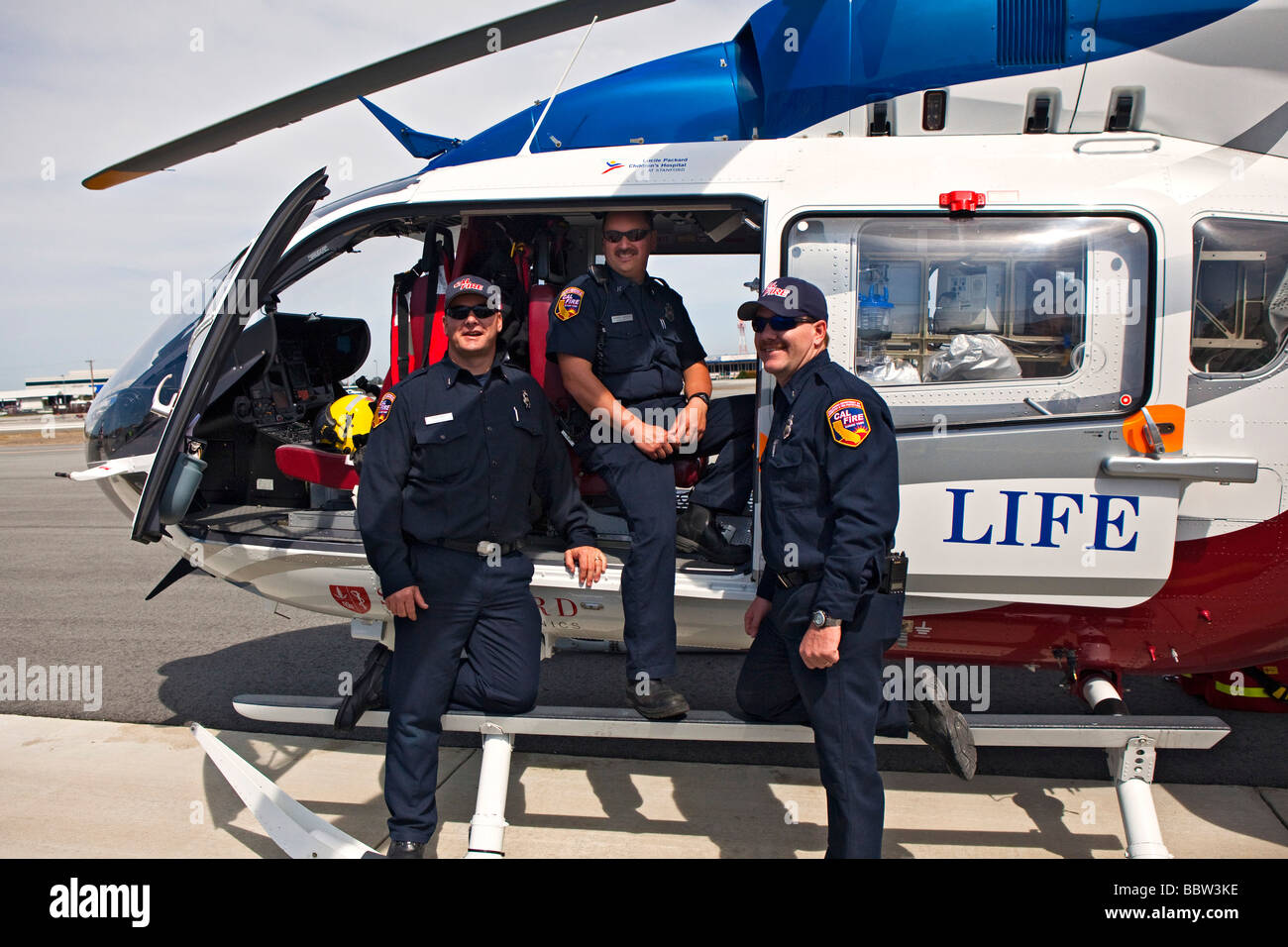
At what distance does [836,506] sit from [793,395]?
0.42 metres

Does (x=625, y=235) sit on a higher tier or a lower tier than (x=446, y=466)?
higher

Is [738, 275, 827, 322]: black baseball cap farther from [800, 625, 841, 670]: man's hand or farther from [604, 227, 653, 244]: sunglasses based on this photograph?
[800, 625, 841, 670]: man's hand

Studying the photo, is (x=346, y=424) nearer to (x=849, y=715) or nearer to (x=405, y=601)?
(x=405, y=601)

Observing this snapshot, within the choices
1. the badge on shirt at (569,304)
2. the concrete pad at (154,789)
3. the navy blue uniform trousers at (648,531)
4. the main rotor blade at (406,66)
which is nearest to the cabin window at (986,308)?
the navy blue uniform trousers at (648,531)

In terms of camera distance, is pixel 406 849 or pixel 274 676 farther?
pixel 274 676

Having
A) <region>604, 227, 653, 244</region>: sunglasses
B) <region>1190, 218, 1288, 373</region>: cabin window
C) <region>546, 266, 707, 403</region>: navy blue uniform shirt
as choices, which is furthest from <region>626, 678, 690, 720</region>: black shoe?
<region>1190, 218, 1288, 373</region>: cabin window

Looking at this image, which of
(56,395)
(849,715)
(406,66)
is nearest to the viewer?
(849,715)

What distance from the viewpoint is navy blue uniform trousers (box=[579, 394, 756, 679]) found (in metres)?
3.06

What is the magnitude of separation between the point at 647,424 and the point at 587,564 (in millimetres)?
596

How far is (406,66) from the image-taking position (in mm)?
2762

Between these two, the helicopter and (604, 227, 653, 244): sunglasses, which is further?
(604, 227, 653, 244): sunglasses

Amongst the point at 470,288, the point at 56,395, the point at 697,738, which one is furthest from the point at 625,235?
the point at 56,395

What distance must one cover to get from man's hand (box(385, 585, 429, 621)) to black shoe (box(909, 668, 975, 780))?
1814 mm

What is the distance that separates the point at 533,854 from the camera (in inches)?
129
